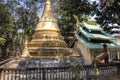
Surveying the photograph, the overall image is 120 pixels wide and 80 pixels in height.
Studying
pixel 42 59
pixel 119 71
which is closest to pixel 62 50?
pixel 42 59

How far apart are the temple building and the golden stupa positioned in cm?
241

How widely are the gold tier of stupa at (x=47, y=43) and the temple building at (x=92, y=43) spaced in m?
2.31

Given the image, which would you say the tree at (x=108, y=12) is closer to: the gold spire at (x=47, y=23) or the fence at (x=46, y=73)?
the fence at (x=46, y=73)

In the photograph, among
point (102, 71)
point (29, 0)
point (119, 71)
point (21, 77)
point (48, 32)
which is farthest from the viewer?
point (29, 0)

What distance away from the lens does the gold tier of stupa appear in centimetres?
2652

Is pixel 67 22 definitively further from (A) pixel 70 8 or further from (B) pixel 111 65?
(B) pixel 111 65

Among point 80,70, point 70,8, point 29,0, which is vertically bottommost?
point 80,70

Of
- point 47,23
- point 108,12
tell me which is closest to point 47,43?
point 47,23

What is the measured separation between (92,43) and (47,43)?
6149 mm

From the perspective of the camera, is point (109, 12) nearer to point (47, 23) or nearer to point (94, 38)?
point (94, 38)

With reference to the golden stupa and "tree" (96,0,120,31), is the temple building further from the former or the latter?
"tree" (96,0,120,31)

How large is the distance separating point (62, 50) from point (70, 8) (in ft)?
33.1

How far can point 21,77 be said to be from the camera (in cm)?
1314

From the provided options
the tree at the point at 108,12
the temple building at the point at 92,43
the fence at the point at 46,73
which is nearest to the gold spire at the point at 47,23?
the temple building at the point at 92,43
